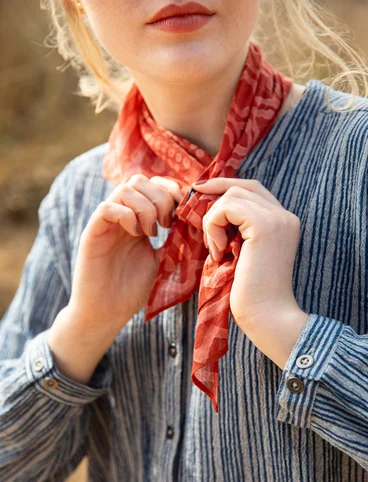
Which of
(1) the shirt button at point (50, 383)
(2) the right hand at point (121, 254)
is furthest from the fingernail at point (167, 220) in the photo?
Answer: (1) the shirt button at point (50, 383)

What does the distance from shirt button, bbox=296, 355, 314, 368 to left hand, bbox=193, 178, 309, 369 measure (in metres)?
0.02

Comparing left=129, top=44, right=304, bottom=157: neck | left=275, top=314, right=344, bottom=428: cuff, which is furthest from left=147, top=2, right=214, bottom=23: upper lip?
left=275, top=314, right=344, bottom=428: cuff

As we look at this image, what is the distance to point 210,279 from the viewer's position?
100cm

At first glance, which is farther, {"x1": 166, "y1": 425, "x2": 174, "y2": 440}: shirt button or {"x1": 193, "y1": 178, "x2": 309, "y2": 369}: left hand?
{"x1": 166, "y1": 425, "x2": 174, "y2": 440}: shirt button

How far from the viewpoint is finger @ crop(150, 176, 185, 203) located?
3.54 feet

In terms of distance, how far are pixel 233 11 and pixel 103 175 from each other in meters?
0.37

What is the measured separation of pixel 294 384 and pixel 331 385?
0.05m

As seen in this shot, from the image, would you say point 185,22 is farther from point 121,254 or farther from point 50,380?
point 50,380

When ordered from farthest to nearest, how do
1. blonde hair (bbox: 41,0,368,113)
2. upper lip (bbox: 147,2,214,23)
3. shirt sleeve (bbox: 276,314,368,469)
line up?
blonde hair (bbox: 41,0,368,113), upper lip (bbox: 147,2,214,23), shirt sleeve (bbox: 276,314,368,469)

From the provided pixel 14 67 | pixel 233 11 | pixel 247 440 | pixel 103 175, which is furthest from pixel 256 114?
pixel 14 67

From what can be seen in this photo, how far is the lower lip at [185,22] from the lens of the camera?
3.29 ft

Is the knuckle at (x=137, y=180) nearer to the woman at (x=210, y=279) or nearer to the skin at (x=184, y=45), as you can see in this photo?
the woman at (x=210, y=279)

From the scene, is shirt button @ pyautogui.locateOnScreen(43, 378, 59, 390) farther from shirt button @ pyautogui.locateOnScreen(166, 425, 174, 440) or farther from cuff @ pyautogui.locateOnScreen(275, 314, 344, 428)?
cuff @ pyautogui.locateOnScreen(275, 314, 344, 428)

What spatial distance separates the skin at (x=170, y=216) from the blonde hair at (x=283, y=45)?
0.09 metres
